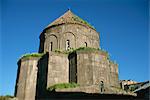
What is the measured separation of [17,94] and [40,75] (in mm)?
3426

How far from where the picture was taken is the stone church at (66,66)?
22.7 m

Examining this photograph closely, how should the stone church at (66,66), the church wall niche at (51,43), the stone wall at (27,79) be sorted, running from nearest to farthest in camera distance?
the stone church at (66,66), the stone wall at (27,79), the church wall niche at (51,43)

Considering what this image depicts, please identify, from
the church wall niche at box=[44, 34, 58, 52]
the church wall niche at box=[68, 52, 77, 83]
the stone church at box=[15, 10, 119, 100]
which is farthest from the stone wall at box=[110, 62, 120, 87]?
the church wall niche at box=[44, 34, 58, 52]

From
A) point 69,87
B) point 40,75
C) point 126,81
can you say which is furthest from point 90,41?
point 126,81

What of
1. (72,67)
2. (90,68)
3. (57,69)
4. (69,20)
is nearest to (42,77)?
(57,69)

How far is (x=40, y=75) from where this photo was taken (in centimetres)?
2512

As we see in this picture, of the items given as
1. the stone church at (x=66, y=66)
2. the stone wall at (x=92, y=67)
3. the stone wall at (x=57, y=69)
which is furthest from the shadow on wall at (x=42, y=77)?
the stone wall at (x=92, y=67)

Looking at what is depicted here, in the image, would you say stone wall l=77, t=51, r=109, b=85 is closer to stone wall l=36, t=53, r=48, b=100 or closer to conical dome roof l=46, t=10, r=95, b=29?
stone wall l=36, t=53, r=48, b=100

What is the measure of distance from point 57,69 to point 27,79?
3.99 m

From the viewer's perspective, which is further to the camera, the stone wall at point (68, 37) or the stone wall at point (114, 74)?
the stone wall at point (68, 37)

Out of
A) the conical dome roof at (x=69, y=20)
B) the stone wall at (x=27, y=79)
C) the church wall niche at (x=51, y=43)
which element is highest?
the conical dome roof at (x=69, y=20)

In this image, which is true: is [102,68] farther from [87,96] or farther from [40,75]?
[40,75]

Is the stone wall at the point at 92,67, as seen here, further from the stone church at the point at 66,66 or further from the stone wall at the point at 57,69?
the stone wall at the point at 57,69

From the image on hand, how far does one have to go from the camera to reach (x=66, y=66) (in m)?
24.6
